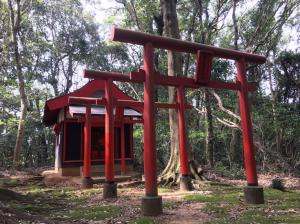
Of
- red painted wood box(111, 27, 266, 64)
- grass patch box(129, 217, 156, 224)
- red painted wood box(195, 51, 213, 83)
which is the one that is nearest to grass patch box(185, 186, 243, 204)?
grass patch box(129, 217, 156, 224)

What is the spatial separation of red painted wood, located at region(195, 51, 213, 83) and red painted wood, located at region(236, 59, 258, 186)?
1066mm

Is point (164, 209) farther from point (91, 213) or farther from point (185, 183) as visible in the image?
point (185, 183)

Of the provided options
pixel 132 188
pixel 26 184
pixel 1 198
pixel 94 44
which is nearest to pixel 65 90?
pixel 94 44

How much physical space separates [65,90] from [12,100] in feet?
24.5

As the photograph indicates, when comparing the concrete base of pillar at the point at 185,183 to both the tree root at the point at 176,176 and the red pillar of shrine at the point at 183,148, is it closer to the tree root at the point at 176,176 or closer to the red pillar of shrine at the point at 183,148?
the red pillar of shrine at the point at 183,148

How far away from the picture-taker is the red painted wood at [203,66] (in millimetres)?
8352

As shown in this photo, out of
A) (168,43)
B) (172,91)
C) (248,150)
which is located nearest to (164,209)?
(248,150)

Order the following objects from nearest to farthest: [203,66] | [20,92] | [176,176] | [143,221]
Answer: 1. [143,221]
2. [203,66]
3. [176,176]
4. [20,92]

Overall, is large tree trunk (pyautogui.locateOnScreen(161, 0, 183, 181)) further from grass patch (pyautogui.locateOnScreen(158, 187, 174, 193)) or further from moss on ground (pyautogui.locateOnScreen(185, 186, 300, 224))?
moss on ground (pyautogui.locateOnScreen(185, 186, 300, 224))

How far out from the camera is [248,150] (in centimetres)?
862

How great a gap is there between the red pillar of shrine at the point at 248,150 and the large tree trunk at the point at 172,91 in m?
4.24

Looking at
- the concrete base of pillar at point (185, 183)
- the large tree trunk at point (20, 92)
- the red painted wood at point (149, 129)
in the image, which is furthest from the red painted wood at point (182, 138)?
the large tree trunk at point (20, 92)

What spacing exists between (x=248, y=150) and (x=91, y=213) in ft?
13.6

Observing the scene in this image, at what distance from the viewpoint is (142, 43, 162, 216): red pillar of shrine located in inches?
282
